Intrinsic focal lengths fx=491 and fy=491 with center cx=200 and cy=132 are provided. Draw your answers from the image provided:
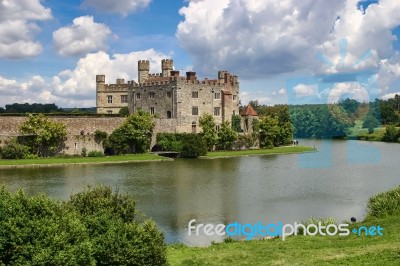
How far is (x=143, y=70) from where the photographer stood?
200ft

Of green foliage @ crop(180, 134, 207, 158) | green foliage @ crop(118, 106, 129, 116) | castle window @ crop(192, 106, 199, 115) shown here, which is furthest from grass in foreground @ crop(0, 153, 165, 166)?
green foliage @ crop(118, 106, 129, 116)

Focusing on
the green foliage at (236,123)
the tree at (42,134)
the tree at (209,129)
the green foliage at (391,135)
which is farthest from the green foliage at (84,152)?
the green foliage at (391,135)

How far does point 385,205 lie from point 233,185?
11.5m

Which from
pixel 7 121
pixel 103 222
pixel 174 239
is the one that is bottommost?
pixel 174 239

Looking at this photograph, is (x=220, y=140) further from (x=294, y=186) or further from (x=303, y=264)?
(x=303, y=264)

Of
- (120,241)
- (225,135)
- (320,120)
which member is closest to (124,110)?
(225,135)

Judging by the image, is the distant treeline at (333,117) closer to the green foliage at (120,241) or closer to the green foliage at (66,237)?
the green foliage at (120,241)

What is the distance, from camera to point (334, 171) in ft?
114

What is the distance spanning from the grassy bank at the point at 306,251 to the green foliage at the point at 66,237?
77.2 inches

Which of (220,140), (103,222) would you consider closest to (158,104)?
(220,140)

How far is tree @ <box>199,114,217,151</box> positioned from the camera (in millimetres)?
52500

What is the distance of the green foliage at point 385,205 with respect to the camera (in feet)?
53.7

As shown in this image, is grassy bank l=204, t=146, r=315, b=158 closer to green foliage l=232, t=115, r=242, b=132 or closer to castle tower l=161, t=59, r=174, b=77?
green foliage l=232, t=115, r=242, b=132

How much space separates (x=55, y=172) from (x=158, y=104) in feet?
73.8
